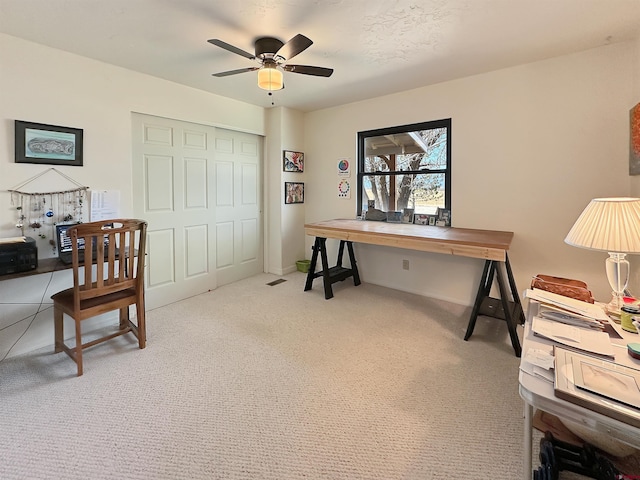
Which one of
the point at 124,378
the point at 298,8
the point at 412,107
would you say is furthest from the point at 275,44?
the point at 124,378

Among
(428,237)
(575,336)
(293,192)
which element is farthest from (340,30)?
(293,192)

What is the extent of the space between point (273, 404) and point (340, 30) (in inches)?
97.0

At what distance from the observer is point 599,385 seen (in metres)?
0.97

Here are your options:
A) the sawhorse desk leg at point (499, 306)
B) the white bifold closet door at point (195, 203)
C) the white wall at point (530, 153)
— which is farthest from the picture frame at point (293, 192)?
the sawhorse desk leg at point (499, 306)

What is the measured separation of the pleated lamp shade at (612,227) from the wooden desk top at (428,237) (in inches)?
32.4

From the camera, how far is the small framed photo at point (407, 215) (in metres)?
3.83

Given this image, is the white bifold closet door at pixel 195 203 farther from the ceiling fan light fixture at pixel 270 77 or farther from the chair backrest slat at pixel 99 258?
the ceiling fan light fixture at pixel 270 77

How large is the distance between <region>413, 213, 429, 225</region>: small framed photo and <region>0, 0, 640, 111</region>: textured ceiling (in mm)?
1461

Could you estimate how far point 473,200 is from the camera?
3316 mm

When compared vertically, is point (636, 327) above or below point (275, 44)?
below

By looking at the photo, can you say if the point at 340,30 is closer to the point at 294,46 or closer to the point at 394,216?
the point at 294,46

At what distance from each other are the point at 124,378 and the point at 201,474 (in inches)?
40.7

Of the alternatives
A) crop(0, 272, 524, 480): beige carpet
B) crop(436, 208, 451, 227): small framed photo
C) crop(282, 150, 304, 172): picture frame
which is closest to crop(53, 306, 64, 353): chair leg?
crop(0, 272, 524, 480): beige carpet

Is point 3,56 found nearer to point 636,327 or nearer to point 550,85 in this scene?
point 636,327
